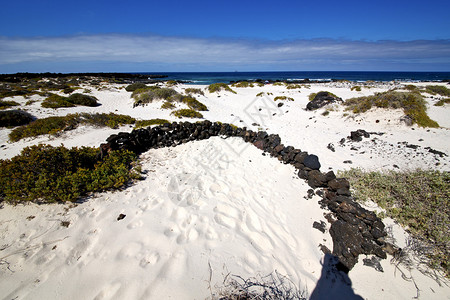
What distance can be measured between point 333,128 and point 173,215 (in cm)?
1064

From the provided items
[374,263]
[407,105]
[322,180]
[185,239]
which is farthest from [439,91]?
[185,239]

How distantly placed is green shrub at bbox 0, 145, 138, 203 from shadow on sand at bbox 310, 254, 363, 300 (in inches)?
191

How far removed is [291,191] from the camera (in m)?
5.36

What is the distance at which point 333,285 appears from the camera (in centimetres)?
309

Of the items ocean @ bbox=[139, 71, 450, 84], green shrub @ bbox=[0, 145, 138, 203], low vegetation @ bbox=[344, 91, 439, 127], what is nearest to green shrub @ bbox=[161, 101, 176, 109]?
green shrub @ bbox=[0, 145, 138, 203]

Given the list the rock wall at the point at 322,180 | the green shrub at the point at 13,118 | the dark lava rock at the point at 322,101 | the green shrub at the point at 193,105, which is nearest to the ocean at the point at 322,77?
the green shrub at the point at 193,105

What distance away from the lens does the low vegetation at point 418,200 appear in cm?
343

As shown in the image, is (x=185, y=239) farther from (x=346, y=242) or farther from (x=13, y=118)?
(x=13, y=118)

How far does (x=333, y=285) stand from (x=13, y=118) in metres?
15.6

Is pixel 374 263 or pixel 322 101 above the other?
pixel 322 101

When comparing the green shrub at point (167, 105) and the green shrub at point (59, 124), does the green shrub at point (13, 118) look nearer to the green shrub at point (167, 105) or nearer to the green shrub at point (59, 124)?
the green shrub at point (59, 124)

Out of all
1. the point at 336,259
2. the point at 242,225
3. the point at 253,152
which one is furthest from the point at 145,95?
the point at 336,259

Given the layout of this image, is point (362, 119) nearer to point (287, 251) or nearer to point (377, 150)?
point (377, 150)

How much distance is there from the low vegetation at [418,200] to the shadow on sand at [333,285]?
151cm
